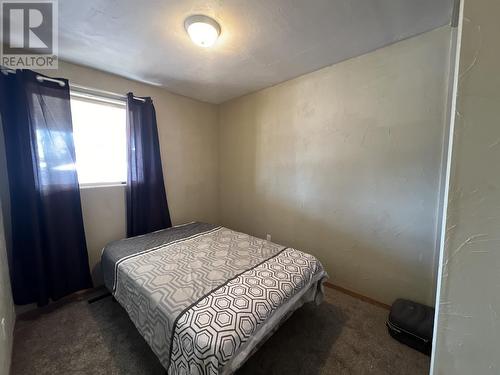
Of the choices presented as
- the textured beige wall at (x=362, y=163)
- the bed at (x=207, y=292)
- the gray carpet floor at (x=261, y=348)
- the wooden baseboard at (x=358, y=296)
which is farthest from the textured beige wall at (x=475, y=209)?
the wooden baseboard at (x=358, y=296)

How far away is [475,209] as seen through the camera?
1.88 feet

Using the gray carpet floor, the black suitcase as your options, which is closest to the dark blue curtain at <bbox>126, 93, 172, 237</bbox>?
the gray carpet floor

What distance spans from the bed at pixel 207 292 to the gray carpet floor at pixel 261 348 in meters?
0.25

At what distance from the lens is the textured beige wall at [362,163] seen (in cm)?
162

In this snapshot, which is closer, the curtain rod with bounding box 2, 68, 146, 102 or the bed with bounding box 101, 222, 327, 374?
the bed with bounding box 101, 222, 327, 374

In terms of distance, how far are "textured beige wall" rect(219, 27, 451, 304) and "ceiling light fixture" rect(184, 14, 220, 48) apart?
3.90ft

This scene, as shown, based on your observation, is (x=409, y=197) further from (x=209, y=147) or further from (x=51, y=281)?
(x=51, y=281)

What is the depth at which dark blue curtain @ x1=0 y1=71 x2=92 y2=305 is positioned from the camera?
5.48 ft

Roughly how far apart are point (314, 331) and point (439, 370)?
112 centimetres

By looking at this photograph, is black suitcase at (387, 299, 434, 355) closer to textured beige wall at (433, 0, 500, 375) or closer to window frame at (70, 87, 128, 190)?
textured beige wall at (433, 0, 500, 375)

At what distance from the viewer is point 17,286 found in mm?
1701

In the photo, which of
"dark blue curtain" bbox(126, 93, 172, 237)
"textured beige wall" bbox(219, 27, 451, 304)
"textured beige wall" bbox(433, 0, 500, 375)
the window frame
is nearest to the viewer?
"textured beige wall" bbox(433, 0, 500, 375)

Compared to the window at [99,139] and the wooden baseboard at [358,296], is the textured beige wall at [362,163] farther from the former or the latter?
the window at [99,139]

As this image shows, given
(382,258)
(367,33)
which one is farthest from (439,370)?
(367,33)
